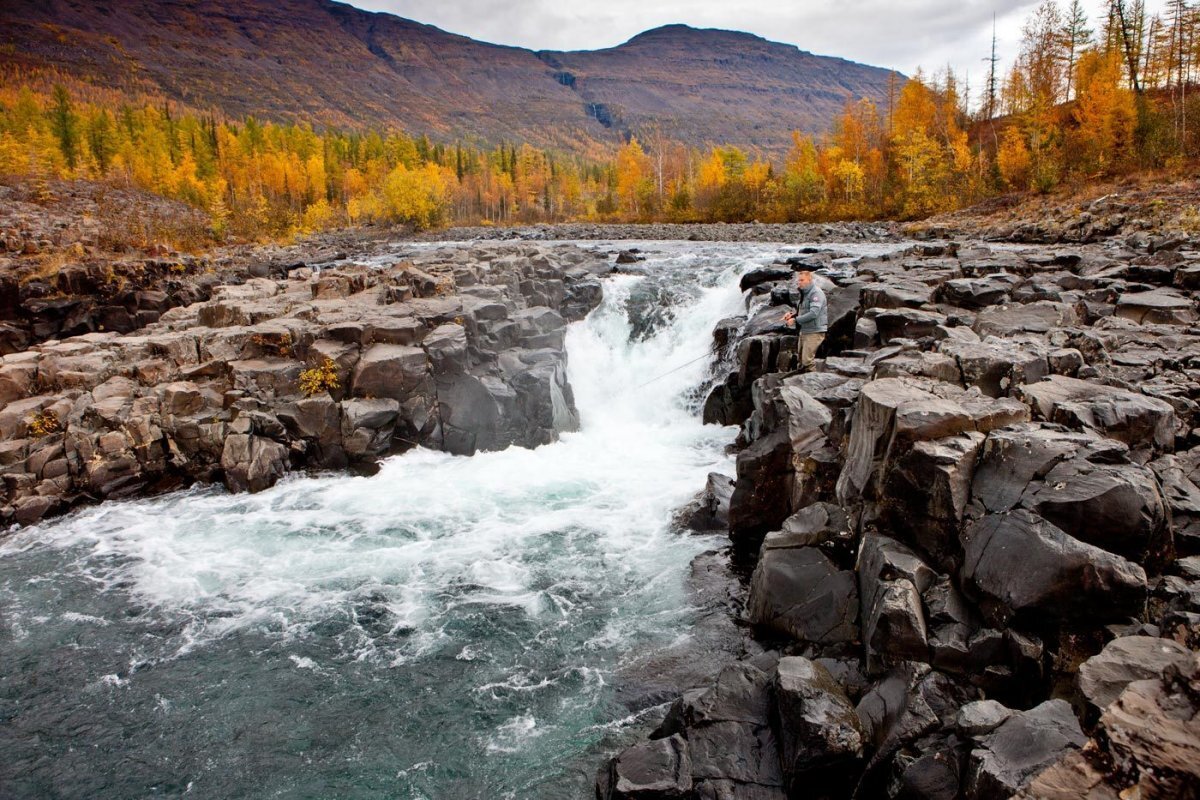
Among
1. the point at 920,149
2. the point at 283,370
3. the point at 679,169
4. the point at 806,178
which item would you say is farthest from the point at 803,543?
the point at 679,169

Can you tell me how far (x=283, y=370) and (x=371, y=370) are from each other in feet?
8.39

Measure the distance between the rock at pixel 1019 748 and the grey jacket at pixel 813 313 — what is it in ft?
38.3

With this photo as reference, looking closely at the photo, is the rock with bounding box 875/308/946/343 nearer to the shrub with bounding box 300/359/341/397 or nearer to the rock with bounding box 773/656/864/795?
the rock with bounding box 773/656/864/795

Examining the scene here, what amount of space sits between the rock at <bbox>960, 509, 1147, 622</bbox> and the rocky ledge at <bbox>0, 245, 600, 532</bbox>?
14.8 meters

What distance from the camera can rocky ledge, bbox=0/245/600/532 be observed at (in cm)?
Result: 1694

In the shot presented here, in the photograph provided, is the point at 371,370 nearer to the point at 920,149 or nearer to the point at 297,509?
the point at 297,509

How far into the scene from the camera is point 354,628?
37.7 feet

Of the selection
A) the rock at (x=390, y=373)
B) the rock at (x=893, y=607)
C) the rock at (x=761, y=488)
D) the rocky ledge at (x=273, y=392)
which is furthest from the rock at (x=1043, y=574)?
the rock at (x=390, y=373)

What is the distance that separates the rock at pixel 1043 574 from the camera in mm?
6484

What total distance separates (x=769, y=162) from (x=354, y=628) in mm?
91823

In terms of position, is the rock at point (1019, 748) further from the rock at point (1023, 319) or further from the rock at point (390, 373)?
the rock at point (390, 373)

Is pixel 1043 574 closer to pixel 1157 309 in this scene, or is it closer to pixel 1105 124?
pixel 1157 309

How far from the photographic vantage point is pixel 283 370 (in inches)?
754

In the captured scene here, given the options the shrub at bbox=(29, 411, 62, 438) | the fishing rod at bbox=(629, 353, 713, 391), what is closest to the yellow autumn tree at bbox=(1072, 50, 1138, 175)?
the fishing rod at bbox=(629, 353, 713, 391)
